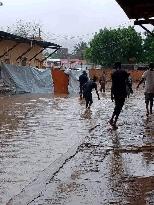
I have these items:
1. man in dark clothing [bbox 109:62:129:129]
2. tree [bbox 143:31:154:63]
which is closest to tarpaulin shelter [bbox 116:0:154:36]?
man in dark clothing [bbox 109:62:129:129]

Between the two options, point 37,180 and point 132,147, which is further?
point 132,147

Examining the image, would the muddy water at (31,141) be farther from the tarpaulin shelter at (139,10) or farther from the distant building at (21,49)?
the distant building at (21,49)

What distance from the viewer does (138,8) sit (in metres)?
10.3

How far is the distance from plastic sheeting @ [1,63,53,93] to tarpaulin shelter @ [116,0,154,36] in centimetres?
1773

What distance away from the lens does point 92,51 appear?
69375 millimetres

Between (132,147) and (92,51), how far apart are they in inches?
2394

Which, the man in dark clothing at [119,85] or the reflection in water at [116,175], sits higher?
the man in dark clothing at [119,85]

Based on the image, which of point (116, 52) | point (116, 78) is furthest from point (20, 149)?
point (116, 52)

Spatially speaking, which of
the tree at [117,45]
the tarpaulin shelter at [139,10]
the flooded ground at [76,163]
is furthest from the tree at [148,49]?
the tarpaulin shelter at [139,10]

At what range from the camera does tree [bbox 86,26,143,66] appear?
67.0 metres

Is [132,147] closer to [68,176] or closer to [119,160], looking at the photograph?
[119,160]

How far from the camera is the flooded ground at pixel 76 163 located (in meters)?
5.66

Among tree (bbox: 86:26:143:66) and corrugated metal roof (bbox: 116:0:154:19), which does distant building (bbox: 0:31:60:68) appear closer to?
corrugated metal roof (bbox: 116:0:154:19)

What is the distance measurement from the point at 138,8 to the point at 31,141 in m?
3.65
